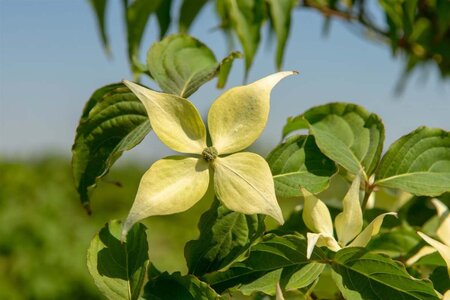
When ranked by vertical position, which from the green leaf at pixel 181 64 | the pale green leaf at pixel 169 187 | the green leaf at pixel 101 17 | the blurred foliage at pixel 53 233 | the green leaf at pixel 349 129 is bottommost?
the blurred foliage at pixel 53 233

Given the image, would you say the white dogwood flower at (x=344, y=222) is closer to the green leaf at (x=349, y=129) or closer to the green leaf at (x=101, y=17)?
the green leaf at (x=349, y=129)

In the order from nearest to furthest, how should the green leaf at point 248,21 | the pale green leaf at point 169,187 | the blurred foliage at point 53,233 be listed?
the pale green leaf at point 169,187, the green leaf at point 248,21, the blurred foliage at point 53,233

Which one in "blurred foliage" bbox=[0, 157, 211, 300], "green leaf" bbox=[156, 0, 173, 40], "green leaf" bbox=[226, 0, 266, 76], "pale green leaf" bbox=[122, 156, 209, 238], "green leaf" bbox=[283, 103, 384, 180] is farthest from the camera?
"blurred foliage" bbox=[0, 157, 211, 300]

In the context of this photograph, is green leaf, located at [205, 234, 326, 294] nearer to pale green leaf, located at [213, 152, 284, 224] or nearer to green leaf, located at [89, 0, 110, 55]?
pale green leaf, located at [213, 152, 284, 224]

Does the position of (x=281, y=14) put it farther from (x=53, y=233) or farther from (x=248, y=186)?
(x=53, y=233)

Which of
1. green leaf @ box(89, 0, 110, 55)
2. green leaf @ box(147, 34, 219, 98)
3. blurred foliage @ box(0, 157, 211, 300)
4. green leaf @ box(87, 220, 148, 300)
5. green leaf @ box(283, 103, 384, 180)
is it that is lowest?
blurred foliage @ box(0, 157, 211, 300)

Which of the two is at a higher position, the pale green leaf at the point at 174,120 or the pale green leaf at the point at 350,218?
the pale green leaf at the point at 174,120

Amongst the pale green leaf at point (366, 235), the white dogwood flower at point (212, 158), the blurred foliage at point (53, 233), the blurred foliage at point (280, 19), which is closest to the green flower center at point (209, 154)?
the white dogwood flower at point (212, 158)

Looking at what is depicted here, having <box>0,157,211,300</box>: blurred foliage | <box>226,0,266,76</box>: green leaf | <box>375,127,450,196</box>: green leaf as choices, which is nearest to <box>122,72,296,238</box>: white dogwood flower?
<box>375,127,450,196</box>: green leaf
